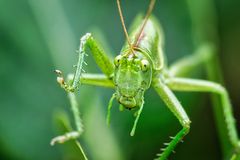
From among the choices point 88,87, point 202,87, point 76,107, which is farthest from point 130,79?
point 88,87

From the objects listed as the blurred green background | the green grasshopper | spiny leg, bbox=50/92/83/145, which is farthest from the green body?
the blurred green background

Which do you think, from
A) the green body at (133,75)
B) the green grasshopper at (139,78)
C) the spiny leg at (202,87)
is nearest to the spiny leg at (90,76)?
the green grasshopper at (139,78)

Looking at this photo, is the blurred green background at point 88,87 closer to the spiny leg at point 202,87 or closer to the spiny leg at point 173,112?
the spiny leg at point 202,87

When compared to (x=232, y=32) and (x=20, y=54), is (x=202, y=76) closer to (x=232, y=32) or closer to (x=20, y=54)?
(x=232, y=32)

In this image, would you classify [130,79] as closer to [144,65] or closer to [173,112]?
[144,65]

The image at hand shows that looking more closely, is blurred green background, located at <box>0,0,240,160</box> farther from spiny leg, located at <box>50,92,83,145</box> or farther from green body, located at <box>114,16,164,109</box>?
green body, located at <box>114,16,164,109</box>

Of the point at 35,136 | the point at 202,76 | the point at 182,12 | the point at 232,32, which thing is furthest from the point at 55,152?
the point at 232,32
